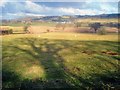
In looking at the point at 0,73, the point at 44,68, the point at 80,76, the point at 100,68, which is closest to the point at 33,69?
the point at 44,68

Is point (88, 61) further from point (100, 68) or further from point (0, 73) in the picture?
point (0, 73)

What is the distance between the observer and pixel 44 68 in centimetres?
3800

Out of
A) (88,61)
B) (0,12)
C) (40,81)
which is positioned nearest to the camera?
(40,81)

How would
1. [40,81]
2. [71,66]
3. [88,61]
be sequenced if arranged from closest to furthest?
1. [40,81]
2. [71,66]
3. [88,61]

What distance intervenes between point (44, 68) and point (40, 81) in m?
7.08

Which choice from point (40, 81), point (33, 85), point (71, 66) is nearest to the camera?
point (33, 85)

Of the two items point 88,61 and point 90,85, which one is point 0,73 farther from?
point 88,61

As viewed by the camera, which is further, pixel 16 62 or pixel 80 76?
pixel 16 62

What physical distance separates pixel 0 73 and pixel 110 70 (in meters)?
15.7

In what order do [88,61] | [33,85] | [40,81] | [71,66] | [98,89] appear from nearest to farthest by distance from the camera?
[98,89] → [33,85] → [40,81] → [71,66] → [88,61]

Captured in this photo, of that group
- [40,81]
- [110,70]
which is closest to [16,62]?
[40,81]

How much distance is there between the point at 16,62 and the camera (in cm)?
4209

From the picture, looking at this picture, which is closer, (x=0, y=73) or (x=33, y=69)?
(x=0, y=73)

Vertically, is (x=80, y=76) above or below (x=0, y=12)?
below
